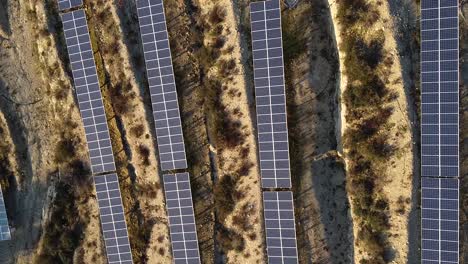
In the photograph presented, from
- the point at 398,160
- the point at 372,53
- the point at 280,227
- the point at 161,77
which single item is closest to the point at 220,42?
the point at 161,77

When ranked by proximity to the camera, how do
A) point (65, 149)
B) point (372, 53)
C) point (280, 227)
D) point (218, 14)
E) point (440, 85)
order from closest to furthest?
point (440, 85) < point (372, 53) < point (280, 227) < point (218, 14) < point (65, 149)

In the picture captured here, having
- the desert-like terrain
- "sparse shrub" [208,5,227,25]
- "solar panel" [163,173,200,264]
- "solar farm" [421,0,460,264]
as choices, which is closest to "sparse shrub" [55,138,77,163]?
the desert-like terrain

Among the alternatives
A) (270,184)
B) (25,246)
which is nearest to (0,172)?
(25,246)

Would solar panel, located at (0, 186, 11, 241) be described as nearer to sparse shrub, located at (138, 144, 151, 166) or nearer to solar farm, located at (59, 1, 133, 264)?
solar farm, located at (59, 1, 133, 264)

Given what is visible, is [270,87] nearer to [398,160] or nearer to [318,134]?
[318,134]

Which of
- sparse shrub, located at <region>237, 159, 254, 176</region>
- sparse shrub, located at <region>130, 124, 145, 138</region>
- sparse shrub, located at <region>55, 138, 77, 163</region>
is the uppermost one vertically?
sparse shrub, located at <region>130, 124, 145, 138</region>

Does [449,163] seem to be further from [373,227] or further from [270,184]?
[270,184]

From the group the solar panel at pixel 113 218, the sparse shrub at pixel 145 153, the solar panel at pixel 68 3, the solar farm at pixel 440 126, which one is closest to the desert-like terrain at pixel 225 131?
the sparse shrub at pixel 145 153
